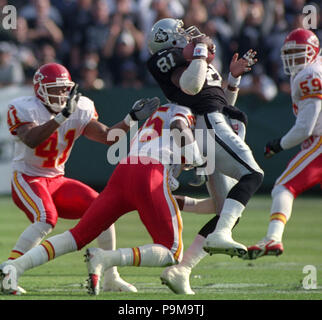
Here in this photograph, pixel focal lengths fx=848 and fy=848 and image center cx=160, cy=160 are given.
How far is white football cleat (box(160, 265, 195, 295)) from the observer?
16.7ft

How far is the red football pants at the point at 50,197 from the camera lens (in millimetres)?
5527

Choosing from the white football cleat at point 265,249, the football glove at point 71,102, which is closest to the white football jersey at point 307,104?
the white football cleat at point 265,249

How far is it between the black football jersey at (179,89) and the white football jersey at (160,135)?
76mm

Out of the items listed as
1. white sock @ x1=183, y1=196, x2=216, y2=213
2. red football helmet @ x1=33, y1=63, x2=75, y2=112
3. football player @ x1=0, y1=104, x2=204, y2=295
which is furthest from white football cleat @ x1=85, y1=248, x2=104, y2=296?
red football helmet @ x1=33, y1=63, x2=75, y2=112

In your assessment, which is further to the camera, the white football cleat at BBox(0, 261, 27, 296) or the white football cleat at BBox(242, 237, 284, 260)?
the white football cleat at BBox(242, 237, 284, 260)

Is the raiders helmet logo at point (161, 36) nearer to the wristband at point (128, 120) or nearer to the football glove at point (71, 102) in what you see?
the wristband at point (128, 120)

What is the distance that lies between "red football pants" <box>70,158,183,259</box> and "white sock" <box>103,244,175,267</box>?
67mm

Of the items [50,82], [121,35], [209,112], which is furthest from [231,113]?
[121,35]

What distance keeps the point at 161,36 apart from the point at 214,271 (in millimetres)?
1898

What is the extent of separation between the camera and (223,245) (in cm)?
484

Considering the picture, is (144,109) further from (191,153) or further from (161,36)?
(191,153)

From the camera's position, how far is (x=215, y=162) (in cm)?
522

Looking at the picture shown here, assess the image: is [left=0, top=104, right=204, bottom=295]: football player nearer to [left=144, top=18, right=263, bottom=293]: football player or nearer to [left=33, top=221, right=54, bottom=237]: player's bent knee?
[left=144, top=18, right=263, bottom=293]: football player

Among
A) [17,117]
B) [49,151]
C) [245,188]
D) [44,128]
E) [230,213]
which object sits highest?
[17,117]
